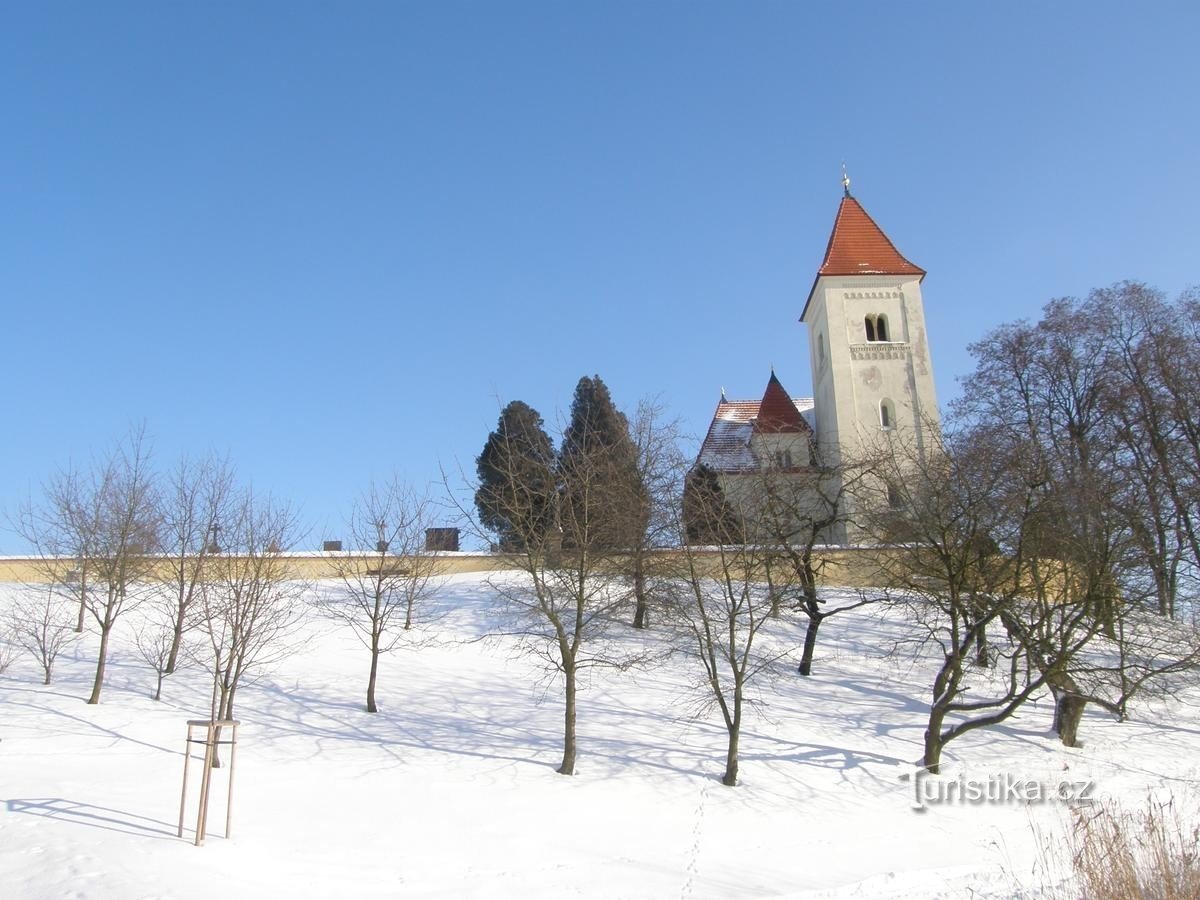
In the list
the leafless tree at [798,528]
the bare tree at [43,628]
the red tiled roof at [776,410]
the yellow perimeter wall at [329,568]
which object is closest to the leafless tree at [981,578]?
the leafless tree at [798,528]

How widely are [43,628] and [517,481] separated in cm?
1212

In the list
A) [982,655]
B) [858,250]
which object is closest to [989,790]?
[982,655]

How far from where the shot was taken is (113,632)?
2211 centimetres

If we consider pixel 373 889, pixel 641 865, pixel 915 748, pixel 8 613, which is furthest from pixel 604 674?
pixel 8 613

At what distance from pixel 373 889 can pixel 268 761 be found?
5753 mm

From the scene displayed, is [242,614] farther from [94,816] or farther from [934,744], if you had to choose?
[934,744]

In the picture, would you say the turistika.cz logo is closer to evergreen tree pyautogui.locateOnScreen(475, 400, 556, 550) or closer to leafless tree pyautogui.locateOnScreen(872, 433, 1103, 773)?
leafless tree pyautogui.locateOnScreen(872, 433, 1103, 773)

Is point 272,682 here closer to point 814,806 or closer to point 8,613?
point 8,613

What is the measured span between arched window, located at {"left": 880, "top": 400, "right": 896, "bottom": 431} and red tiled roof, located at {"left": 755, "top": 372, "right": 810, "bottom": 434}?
3.73 meters

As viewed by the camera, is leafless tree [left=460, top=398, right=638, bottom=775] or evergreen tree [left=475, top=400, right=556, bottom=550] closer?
leafless tree [left=460, top=398, right=638, bottom=775]

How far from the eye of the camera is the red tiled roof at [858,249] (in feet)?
140

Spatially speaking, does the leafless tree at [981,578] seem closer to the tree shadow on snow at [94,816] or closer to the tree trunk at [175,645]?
the tree shadow on snow at [94,816]

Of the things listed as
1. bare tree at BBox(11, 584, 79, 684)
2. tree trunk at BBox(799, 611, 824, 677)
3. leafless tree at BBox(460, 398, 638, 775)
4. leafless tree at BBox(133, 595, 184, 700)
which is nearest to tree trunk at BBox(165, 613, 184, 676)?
leafless tree at BBox(133, 595, 184, 700)

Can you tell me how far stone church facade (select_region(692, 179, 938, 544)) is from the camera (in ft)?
→ 132
